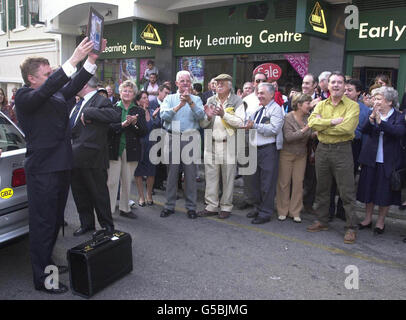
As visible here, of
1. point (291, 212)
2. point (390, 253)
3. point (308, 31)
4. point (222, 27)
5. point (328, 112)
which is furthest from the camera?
point (222, 27)

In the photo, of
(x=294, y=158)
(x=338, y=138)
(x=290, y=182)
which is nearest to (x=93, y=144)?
(x=294, y=158)

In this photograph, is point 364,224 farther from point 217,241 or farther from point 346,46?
point 346,46

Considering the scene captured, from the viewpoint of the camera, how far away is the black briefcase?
134 inches

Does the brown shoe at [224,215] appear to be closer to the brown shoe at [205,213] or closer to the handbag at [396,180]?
the brown shoe at [205,213]

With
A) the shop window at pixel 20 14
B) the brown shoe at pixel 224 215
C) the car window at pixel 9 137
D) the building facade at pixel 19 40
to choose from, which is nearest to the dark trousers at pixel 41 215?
the car window at pixel 9 137

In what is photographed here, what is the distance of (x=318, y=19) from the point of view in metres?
8.06

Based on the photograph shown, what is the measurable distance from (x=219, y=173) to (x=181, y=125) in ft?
2.98

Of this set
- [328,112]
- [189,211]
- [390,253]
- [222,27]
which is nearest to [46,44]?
[222,27]

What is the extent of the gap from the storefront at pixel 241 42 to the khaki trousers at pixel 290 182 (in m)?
4.20

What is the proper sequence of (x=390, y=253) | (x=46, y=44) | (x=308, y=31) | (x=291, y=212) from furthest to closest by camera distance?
(x=46, y=44) → (x=308, y=31) → (x=291, y=212) → (x=390, y=253)

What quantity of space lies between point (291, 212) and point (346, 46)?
442cm

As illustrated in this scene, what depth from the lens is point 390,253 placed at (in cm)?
460

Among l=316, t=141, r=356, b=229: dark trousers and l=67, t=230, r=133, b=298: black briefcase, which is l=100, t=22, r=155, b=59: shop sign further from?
l=67, t=230, r=133, b=298: black briefcase

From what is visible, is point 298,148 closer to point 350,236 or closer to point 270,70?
point 350,236
